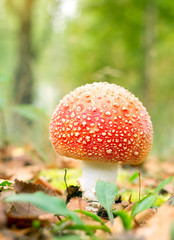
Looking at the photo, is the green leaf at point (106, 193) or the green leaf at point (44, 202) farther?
the green leaf at point (106, 193)

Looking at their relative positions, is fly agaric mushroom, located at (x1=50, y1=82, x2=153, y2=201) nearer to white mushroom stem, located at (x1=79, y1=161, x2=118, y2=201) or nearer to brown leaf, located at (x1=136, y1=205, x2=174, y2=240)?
white mushroom stem, located at (x1=79, y1=161, x2=118, y2=201)

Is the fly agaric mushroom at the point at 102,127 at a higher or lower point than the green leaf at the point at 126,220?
higher

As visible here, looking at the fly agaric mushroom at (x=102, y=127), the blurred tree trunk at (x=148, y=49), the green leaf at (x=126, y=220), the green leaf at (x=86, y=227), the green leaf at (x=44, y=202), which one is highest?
the blurred tree trunk at (x=148, y=49)

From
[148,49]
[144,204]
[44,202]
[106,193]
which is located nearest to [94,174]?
[106,193]

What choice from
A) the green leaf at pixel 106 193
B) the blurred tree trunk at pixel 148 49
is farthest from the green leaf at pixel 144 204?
the blurred tree trunk at pixel 148 49

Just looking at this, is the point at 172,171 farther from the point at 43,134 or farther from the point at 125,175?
the point at 43,134

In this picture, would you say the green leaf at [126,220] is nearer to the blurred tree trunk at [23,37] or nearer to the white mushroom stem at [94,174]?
the white mushroom stem at [94,174]

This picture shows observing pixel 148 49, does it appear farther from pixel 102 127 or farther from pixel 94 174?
pixel 102 127
